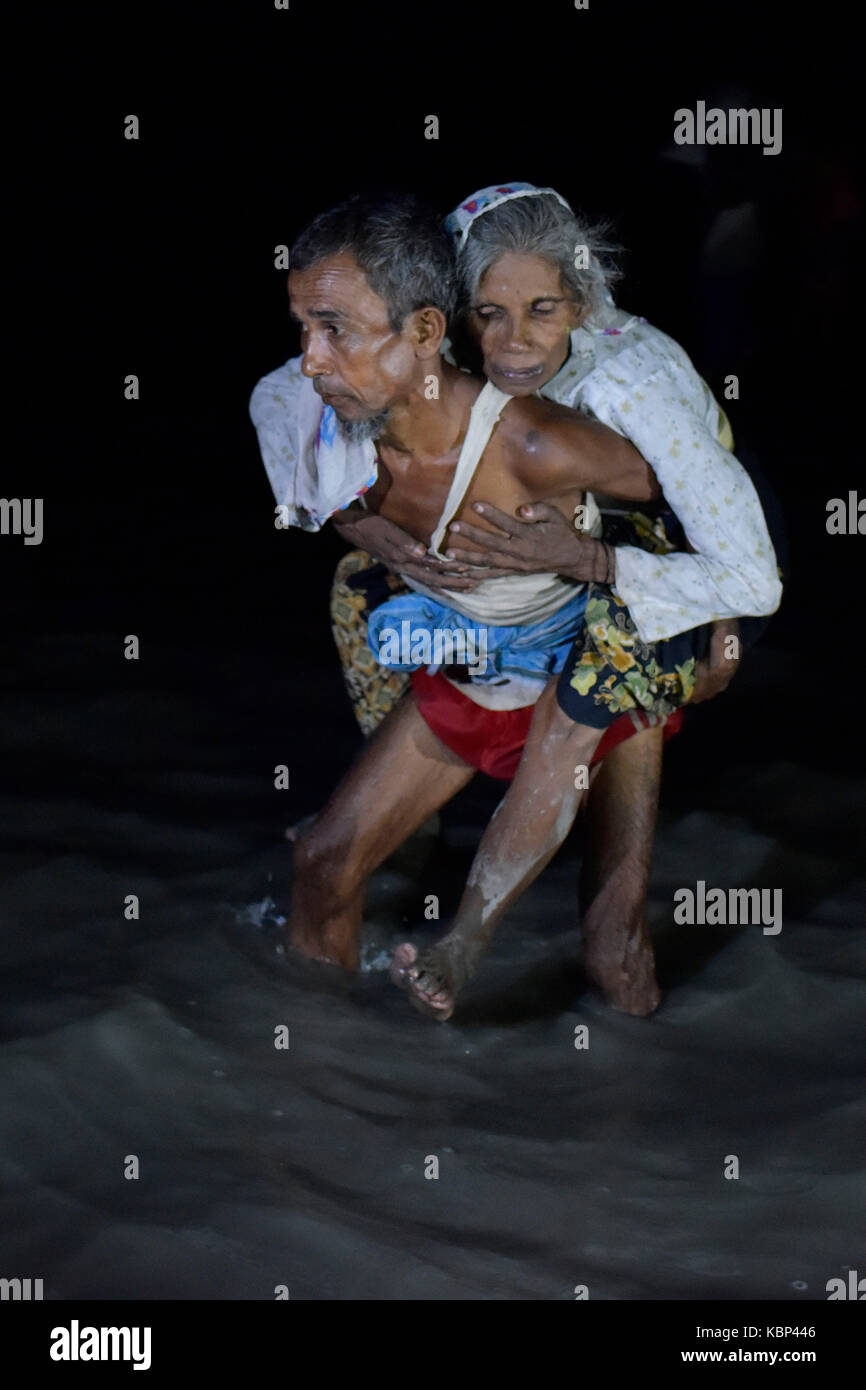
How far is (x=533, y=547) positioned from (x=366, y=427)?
383 millimetres

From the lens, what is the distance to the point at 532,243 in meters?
2.98

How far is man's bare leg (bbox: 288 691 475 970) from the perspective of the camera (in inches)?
131

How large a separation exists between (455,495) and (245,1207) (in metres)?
1.34

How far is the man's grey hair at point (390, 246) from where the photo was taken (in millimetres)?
2881

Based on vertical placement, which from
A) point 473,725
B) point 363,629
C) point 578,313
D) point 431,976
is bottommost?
point 431,976

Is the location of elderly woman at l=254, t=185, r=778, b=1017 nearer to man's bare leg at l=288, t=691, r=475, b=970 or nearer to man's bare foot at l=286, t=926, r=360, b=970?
man's bare leg at l=288, t=691, r=475, b=970

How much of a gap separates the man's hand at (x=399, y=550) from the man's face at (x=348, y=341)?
29 centimetres

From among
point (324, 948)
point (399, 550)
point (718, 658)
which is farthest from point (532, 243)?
point (324, 948)

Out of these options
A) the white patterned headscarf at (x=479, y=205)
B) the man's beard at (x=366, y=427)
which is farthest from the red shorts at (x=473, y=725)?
the white patterned headscarf at (x=479, y=205)

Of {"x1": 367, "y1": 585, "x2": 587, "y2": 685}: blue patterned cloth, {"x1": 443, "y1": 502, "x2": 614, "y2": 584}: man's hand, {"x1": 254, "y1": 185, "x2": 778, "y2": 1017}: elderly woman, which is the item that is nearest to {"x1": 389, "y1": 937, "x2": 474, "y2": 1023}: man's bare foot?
{"x1": 254, "y1": 185, "x2": 778, "y2": 1017}: elderly woman

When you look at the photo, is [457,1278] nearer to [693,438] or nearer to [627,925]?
[627,925]

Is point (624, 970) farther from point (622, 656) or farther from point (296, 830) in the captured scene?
point (296, 830)

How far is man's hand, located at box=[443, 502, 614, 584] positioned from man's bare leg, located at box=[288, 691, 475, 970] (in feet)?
1.43

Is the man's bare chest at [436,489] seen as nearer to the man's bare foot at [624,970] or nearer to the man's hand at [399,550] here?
the man's hand at [399,550]
